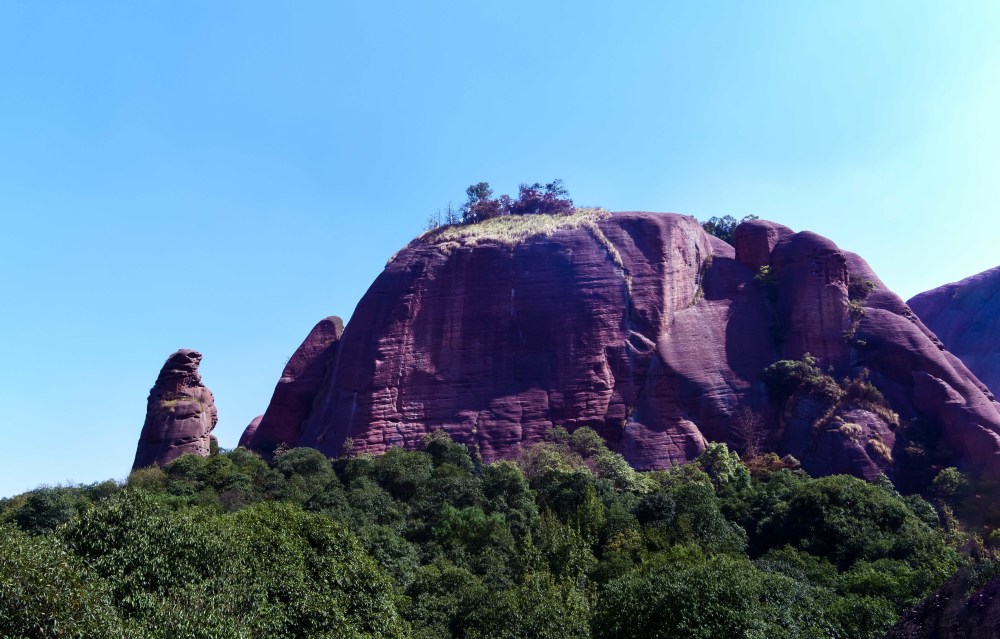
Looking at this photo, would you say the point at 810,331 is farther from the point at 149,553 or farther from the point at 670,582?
the point at 149,553

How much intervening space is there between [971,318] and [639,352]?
34040mm

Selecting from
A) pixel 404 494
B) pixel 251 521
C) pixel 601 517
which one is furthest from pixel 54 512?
pixel 601 517

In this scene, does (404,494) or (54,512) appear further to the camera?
(404,494)

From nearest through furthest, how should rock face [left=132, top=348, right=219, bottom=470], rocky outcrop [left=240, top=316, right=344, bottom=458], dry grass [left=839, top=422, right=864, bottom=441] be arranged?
dry grass [left=839, top=422, right=864, bottom=441]
rock face [left=132, top=348, right=219, bottom=470]
rocky outcrop [left=240, top=316, right=344, bottom=458]

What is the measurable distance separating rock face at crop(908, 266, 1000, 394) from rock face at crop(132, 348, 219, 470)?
162 feet

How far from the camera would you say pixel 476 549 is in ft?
112

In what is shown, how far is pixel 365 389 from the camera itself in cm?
5078

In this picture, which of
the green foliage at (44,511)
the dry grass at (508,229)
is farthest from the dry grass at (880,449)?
the green foliage at (44,511)

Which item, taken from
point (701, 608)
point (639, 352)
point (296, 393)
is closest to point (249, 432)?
point (296, 393)

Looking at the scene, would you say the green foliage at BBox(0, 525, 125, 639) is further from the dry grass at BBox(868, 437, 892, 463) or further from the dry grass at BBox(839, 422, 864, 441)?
the dry grass at BBox(868, 437, 892, 463)

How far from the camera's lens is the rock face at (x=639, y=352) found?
150ft

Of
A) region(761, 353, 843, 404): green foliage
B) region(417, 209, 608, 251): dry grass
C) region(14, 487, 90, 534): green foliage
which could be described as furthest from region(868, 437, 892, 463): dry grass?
region(14, 487, 90, 534): green foliage

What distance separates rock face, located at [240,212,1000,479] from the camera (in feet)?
150

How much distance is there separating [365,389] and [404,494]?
1059 cm
